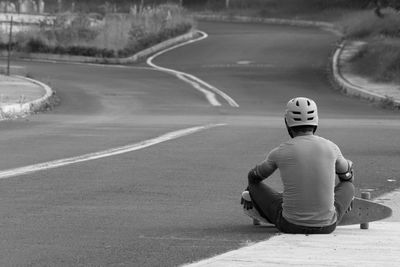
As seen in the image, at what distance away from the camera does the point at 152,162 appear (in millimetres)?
15016

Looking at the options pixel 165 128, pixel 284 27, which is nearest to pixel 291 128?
pixel 165 128

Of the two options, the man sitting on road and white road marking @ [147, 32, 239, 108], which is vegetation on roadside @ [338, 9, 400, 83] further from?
the man sitting on road

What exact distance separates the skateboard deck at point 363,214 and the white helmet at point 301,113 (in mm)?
916

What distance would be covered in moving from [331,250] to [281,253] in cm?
43

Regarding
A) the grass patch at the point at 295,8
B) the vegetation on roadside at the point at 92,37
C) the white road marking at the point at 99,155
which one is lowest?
the grass patch at the point at 295,8

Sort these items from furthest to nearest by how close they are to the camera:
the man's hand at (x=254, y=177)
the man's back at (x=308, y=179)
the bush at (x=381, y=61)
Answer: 1. the bush at (x=381, y=61)
2. the man's hand at (x=254, y=177)
3. the man's back at (x=308, y=179)

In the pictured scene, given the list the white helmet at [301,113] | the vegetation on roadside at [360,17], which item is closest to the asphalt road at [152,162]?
the white helmet at [301,113]

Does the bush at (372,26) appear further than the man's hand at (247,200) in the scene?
Yes

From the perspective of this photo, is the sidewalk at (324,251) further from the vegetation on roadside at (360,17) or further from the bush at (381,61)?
the vegetation on roadside at (360,17)

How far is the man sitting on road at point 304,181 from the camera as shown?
8.89 meters

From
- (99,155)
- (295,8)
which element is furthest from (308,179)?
(295,8)

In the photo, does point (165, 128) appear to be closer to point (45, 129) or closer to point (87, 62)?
point (45, 129)

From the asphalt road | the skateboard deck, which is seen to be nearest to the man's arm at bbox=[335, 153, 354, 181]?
the skateboard deck

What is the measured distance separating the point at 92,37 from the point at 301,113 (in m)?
39.9
